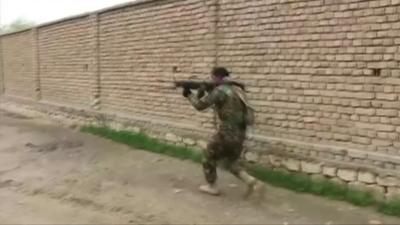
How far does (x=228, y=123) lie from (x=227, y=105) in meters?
0.21

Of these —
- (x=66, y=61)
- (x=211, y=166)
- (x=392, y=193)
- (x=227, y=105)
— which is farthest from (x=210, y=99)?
(x=66, y=61)

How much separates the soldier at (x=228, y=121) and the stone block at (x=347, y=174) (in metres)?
0.97

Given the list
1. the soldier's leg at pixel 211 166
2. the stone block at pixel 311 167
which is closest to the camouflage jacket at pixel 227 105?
the soldier's leg at pixel 211 166

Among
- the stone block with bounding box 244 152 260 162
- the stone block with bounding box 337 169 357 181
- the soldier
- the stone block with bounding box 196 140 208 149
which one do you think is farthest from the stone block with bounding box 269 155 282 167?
the stone block with bounding box 196 140 208 149

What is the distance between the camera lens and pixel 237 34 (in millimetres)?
8523

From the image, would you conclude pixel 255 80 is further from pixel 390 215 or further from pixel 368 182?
pixel 390 215

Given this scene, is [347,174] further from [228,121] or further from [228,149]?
[228,121]

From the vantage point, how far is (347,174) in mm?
6906

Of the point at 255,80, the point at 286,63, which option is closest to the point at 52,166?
the point at 255,80

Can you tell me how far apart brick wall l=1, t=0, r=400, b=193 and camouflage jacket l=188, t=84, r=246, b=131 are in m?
1.01

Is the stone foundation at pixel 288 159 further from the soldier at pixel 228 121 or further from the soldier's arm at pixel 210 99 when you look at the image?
the soldier's arm at pixel 210 99

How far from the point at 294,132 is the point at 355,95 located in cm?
111

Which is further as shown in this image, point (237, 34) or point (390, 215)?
point (237, 34)

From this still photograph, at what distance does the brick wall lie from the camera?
6.60 m
